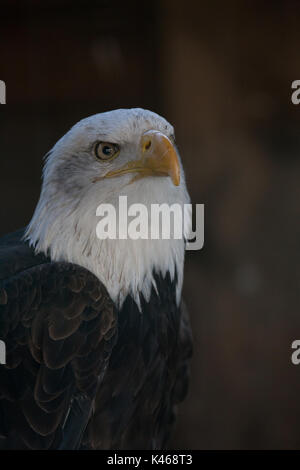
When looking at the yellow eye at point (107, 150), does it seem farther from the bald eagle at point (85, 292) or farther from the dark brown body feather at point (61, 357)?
the dark brown body feather at point (61, 357)

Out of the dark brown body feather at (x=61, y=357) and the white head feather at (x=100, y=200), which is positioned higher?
the white head feather at (x=100, y=200)

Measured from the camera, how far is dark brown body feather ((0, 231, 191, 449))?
104cm

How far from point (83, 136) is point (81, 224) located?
14 cm

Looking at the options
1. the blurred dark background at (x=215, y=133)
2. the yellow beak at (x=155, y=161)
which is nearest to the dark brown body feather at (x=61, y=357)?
the yellow beak at (x=155, y=161)

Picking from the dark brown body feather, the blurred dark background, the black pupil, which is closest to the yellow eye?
the black pupil

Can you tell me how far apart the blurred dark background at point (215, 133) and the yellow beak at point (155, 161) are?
2.46ft

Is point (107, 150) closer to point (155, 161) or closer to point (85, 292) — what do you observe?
point (155, 161)

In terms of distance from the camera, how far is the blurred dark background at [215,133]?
5.76 feet

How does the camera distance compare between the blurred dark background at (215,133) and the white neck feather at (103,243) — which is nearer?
the white neck feather at (103,243)

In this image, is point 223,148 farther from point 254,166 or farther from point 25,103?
point 25,103

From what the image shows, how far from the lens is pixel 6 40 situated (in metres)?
1.77

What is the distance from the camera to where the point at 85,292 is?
107cm
